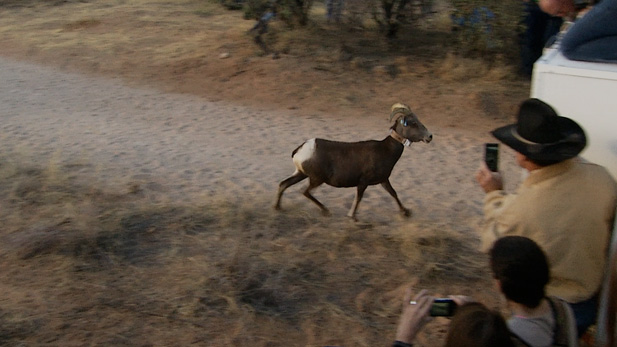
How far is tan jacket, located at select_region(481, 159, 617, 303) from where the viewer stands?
3.10m

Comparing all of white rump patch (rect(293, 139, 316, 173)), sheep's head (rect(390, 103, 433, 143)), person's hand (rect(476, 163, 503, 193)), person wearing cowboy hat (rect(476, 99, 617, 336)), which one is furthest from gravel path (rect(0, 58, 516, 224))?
person wearing cowboy hat (rect(476, 99, 617, 336))

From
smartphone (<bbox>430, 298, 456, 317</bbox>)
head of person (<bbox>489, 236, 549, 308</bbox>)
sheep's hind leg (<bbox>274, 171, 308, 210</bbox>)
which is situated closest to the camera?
head of person (<bbox>489, 236, 549, 308</bbox>)

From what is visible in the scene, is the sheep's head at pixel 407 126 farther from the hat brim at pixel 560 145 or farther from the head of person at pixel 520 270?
the head of person at pixel 520 270

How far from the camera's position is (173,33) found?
40.2 feet

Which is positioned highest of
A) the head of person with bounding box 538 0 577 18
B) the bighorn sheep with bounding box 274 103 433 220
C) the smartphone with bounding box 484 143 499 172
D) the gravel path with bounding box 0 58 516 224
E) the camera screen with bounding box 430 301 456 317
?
the head of person with bounding box 538 0 577 18

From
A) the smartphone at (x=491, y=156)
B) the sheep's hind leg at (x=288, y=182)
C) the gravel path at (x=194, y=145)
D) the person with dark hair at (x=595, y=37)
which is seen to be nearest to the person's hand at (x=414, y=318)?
the smartphone at (x=491, y=156)

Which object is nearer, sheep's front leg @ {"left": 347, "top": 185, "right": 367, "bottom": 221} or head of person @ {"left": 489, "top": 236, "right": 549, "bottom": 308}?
head of person @ {"left": 489, "top": 236, "right": 549, "bottom": 308}

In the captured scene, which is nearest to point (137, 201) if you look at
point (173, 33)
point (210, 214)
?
point (210, 214)

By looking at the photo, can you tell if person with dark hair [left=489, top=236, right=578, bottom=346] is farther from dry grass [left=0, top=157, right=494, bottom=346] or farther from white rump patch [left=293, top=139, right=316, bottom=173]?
white rump patch [left=293, top=139, right=316, bottom=173]

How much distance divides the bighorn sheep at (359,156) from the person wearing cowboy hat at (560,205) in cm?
215

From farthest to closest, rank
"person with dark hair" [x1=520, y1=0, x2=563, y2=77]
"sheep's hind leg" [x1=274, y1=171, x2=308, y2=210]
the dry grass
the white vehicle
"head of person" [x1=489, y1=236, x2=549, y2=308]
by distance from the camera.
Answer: "person with dark hair" [x1=520, y1=0, x2=563, y2=77] < "sheep's hind leg" [x1=274, y1=171, x2=308, y2=210] < the dry grass < the white vehicle < "head of person" [x1=489, y1=236, x2=549, y2=308]

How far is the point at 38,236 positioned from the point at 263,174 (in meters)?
2.30

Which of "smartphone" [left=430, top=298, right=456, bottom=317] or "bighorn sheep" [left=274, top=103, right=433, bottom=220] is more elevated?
"smartphone" [left=430, top=298, right=456, bottom=317]

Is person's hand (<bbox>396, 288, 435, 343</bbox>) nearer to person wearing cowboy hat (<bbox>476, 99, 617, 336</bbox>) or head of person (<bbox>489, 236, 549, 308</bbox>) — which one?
head of person (<bbox>489, 236, 549, 308</bbox>)
